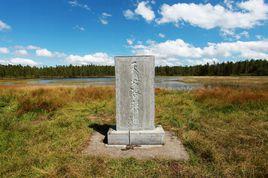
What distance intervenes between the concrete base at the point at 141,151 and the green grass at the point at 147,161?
0.18 meters

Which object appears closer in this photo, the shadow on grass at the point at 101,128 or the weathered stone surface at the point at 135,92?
the weathered stone surface at the point at 135,92

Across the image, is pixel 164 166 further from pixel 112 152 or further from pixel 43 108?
pixel 43 108

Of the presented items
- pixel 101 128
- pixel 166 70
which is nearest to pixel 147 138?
pixel 101 128

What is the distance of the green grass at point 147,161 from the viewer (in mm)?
3848

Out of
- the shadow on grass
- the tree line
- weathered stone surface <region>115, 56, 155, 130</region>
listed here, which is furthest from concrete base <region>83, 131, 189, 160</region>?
the tree line

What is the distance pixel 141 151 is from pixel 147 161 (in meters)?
0.61

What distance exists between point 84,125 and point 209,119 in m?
4.14

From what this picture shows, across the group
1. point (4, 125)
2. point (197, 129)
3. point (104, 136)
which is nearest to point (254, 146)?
point (197, 129)

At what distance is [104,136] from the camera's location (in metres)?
6.00

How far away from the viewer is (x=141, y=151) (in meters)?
4.85

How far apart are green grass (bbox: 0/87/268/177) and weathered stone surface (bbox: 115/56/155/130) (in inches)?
43.4

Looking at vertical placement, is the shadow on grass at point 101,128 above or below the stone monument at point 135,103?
below

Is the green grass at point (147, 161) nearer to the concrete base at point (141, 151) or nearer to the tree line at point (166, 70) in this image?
the concrete base at point (141, 151)

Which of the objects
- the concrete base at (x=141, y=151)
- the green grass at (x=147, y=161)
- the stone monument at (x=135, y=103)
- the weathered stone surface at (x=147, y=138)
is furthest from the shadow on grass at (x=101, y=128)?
the weathered stone surface at (x=147, y=138)
